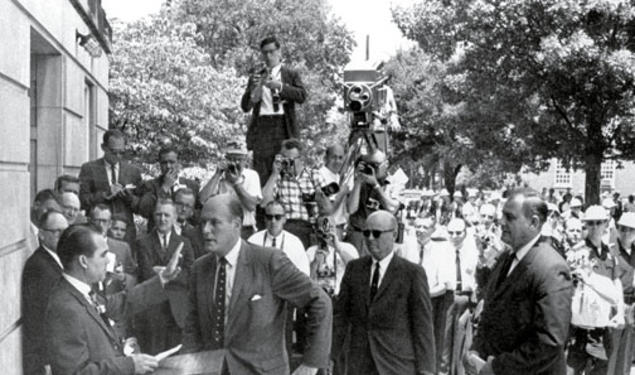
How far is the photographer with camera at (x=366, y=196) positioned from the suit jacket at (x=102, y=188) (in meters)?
2.23

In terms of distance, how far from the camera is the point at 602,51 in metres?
21.1

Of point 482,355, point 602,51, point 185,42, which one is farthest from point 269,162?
point 185,42

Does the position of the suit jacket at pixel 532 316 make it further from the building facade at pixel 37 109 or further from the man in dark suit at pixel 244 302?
the building facade at pixel 37 109

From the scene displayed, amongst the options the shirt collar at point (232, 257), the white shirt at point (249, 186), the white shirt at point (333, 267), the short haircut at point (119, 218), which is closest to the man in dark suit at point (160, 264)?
the short haircut at point (119, 218)

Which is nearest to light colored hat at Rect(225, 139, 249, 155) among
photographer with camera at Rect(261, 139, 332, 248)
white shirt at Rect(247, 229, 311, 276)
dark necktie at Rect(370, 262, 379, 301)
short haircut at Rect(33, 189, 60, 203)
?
photographer with camera at Rect(261, 139, 332, 248)

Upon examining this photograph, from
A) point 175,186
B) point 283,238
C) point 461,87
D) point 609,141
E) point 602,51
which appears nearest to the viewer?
point 283,238

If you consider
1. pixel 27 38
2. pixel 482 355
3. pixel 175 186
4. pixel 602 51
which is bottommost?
pixel 482 355

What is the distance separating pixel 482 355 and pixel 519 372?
0.40m

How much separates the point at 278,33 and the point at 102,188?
125 feet

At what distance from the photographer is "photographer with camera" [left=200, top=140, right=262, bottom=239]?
866 centimetres

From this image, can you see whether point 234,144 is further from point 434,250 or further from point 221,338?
point 221,338

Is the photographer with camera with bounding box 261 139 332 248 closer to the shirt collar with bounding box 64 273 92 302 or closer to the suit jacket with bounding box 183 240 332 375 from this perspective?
the suit jacket with bounding box 183 240 332 375

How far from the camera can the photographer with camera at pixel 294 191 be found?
29.5 feet

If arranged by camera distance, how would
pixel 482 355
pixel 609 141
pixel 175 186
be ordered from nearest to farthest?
pixel 482 355
pixel 175 186
pixel 609 141
